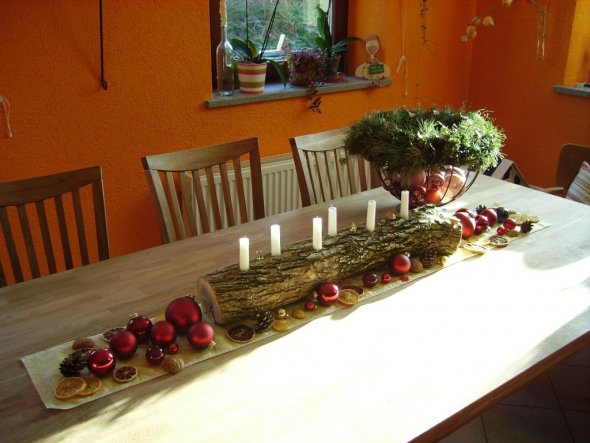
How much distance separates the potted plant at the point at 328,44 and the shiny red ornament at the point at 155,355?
78.9 inches

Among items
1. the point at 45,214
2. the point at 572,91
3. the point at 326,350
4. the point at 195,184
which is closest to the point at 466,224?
the point at 326,350

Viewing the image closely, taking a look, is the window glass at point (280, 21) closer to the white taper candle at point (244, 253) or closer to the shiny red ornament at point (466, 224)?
the shiny red ornament at point (466, 224)

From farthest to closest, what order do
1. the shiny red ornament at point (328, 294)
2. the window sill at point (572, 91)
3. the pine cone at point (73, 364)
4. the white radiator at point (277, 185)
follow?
the window sill at point (572, 91) → the white radiator at point (277, 185) → the shiny red ornament at point (328, 294) → the pine cone at point (73, 364)

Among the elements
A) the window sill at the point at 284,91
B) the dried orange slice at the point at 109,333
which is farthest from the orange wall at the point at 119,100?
the dried orange slice at the point at 109,333

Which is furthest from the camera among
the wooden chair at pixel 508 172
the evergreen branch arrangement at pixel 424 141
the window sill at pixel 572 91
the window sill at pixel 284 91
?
the window sill at pixel 572 91

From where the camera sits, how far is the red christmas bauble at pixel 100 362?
3.55 ft

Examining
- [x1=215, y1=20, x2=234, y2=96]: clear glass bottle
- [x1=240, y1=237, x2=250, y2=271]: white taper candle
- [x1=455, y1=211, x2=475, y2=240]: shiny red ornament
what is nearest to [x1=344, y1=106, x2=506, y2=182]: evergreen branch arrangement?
[x1=455, y1=211, x2=475, y2=240]: shiny red ornament

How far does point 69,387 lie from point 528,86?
2835mm

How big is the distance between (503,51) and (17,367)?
291 centimetres

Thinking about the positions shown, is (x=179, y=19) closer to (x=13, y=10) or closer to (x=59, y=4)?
(x=59, y=4)

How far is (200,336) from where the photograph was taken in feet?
3.81

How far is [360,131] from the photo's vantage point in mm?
1692

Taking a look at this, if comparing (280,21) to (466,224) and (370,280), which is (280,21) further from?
(370,280)

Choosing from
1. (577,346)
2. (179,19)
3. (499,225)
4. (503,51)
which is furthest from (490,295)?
(503,51)
